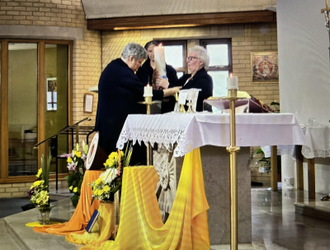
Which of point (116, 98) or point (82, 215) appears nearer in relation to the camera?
point (82, 215)

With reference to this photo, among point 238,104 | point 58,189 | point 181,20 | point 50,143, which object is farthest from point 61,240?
point 181,20

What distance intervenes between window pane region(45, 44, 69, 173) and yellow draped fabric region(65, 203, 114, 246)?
5.56 metres

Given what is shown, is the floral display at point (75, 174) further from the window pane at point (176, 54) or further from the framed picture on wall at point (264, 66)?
the framed picture on wall at point (264, 66)

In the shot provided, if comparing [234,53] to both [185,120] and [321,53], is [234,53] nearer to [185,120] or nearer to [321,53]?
[321,53]

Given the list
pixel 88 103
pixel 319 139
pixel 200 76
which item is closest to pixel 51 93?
pixel 88 103

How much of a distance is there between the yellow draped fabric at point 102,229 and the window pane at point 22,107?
18.4 feet

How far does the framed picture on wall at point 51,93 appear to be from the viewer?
30.9 feet

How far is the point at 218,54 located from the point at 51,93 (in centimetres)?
351

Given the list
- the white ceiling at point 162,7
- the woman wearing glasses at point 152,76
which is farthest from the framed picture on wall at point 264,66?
the woman wearing glasses at point 152,76

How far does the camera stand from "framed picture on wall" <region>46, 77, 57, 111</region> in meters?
9.41

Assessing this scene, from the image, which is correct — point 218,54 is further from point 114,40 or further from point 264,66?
point 114,40

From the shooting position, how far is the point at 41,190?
4.89m

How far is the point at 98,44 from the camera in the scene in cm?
977

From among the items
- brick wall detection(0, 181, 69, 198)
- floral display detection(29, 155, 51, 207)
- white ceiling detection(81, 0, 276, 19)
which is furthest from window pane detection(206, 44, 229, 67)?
floral display detection(29, 155, 51, 207)
